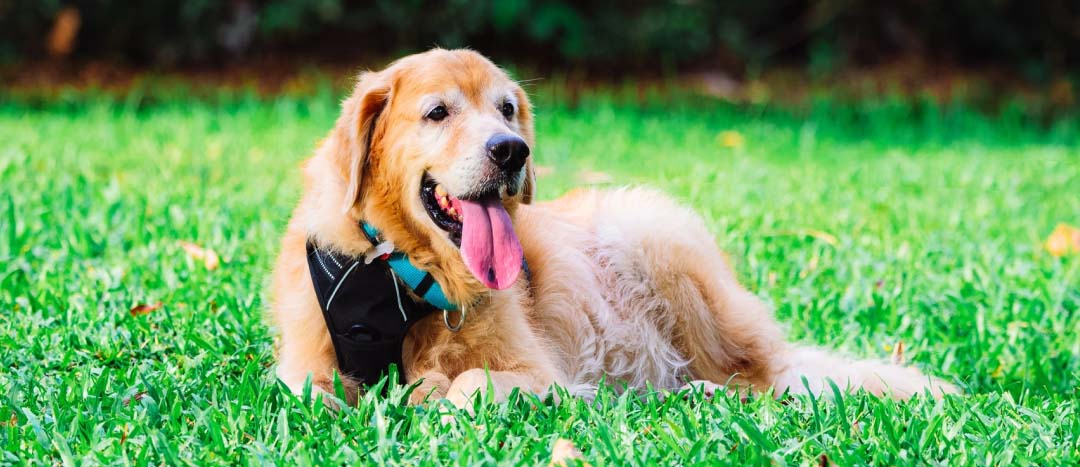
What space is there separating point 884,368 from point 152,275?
312 centimetres

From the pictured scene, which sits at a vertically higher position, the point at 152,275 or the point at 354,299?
the point at 354,299

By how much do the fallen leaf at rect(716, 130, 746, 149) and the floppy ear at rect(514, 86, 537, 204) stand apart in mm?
5875

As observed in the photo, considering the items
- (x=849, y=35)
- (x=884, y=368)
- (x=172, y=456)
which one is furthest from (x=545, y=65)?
(x=172, y=456)

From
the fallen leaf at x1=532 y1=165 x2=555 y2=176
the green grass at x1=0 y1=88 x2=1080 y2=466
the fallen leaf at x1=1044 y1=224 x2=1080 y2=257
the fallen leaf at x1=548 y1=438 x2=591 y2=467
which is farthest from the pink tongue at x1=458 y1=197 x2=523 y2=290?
the fallen leaf at x1=532 y1=165 x2=555 y2=176

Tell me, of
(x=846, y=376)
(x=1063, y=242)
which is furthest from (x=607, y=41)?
(x=846, y=376)

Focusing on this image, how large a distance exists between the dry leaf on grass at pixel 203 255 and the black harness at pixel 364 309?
1.80 meters

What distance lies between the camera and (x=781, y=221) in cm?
605

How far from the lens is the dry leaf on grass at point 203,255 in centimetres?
475

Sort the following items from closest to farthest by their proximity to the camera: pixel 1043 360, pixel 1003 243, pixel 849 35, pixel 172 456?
1. pixel 172 456
2. pixel 1043 360
3. pixel 1003 243
4. pixel 849 35

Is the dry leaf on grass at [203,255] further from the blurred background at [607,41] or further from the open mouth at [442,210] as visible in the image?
the blurred background at [607,41]

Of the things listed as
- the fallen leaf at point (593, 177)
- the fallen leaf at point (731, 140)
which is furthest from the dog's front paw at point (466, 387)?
the fallen leaf at point (731, 140)

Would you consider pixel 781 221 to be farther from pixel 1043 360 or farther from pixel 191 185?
pixel 191 185

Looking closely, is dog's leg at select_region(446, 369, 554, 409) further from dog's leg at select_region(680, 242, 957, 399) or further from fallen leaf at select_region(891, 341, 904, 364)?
fallen leaf at select_region(891, 341, 904, 364)

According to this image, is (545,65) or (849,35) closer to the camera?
(545,65)
